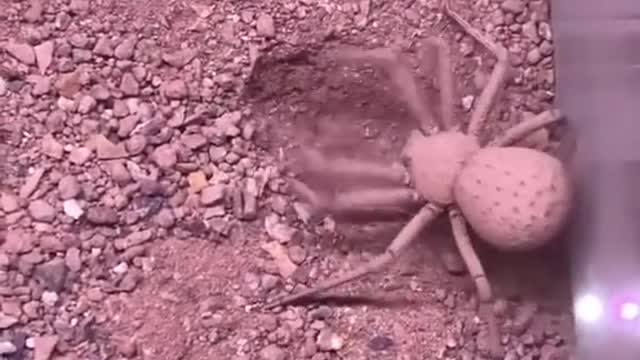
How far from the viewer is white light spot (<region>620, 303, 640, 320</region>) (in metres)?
1.47

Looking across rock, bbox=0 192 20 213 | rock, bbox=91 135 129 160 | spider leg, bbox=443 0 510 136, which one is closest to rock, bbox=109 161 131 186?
rock, bbox=91 135 129 160

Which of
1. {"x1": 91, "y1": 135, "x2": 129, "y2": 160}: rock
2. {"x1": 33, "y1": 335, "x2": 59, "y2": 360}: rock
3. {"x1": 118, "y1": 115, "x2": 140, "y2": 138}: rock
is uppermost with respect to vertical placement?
{"x1": 118, "y1": 115, "x2": 140, "y2": 138}: rock

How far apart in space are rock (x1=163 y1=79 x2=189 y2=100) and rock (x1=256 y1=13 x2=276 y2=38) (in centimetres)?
12

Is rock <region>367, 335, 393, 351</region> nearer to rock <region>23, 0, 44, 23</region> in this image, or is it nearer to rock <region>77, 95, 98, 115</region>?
rock <region>77, 95, 98, 115</region>

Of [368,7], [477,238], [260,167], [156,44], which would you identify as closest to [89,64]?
[156,44]

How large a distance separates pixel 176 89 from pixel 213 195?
15 centimetres

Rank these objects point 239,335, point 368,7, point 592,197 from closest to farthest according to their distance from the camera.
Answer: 1. point 592,197
2. point 239,335
3. point 368,7

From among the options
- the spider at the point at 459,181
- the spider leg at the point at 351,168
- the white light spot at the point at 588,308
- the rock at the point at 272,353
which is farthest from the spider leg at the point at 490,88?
the rock at the point at 272,353

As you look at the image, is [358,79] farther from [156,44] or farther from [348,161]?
[156,44]

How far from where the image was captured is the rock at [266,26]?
5.74ft

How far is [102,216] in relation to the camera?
1.68 m

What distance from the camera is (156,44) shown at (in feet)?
5.75

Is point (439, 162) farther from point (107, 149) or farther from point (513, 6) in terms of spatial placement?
point (107, 149)

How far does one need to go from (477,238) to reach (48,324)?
0.55 meters
